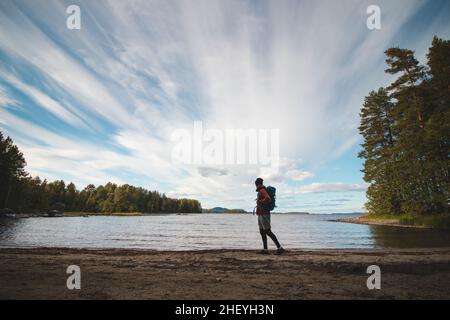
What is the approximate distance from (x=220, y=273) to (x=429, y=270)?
234 inches

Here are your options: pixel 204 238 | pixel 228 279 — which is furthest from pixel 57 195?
pixel 228 279

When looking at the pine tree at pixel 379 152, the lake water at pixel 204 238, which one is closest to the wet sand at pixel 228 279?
the lake water at pixel 204 238

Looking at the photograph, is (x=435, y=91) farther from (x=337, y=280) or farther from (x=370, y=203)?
(x=337, y=280)

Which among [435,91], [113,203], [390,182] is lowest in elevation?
[113,203]

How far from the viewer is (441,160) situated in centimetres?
2625

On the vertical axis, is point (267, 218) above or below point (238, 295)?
above

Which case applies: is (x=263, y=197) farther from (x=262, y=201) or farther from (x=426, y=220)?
(x=426, y=220)

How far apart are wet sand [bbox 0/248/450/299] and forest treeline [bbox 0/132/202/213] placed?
73.5 meters

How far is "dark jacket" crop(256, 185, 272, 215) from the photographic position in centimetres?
1039

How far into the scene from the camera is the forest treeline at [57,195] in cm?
6656

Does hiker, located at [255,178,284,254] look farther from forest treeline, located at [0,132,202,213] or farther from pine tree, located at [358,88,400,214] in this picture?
forest treeline, located at [0,132,202,213]

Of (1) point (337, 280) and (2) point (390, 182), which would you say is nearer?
(1) point (337, 280)

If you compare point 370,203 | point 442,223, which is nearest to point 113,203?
point 370,203

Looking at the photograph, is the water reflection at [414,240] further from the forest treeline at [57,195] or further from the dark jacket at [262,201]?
the forest treeline at [57,195]
